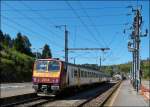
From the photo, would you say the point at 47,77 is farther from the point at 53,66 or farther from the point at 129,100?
the point at 129,100

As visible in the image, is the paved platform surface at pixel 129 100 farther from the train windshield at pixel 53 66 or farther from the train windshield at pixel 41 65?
the train windshield at pixel 41 65

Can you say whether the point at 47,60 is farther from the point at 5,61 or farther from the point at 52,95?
the point at 5,61

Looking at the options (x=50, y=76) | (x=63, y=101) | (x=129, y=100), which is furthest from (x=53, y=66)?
(x=129, y=100)

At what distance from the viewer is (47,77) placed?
30531 millimetres

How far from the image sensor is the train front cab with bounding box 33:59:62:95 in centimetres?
3004

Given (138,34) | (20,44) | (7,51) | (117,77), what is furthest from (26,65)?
(117,77)

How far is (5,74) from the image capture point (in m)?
77.2

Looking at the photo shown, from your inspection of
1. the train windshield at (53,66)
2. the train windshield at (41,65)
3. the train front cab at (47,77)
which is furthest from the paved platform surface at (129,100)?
the train windshield at (41,65)

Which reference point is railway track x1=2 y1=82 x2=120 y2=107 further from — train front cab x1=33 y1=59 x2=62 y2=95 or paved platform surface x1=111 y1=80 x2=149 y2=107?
paved platform surface x1=111 y1=80 x2=149 y2=107

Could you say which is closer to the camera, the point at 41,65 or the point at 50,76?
the point at 50,76

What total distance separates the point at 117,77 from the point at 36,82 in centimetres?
12817

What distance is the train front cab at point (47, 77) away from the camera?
30.0 m

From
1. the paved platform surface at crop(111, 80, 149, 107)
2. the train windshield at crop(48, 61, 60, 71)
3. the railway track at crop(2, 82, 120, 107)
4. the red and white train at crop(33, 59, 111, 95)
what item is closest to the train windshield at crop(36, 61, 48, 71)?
the red and white train at crop(33, 59, 111, 95)

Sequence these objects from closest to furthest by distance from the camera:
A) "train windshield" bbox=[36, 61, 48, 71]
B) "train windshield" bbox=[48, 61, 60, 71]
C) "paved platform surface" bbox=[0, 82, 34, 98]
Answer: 1. "paved platform surface" bbox=[0, 82, 34, 98]
2. "train windshield" bbox=[48, 61, 60, 71]
3. "train windshield" bbox=[36, 61, 48, 71]
